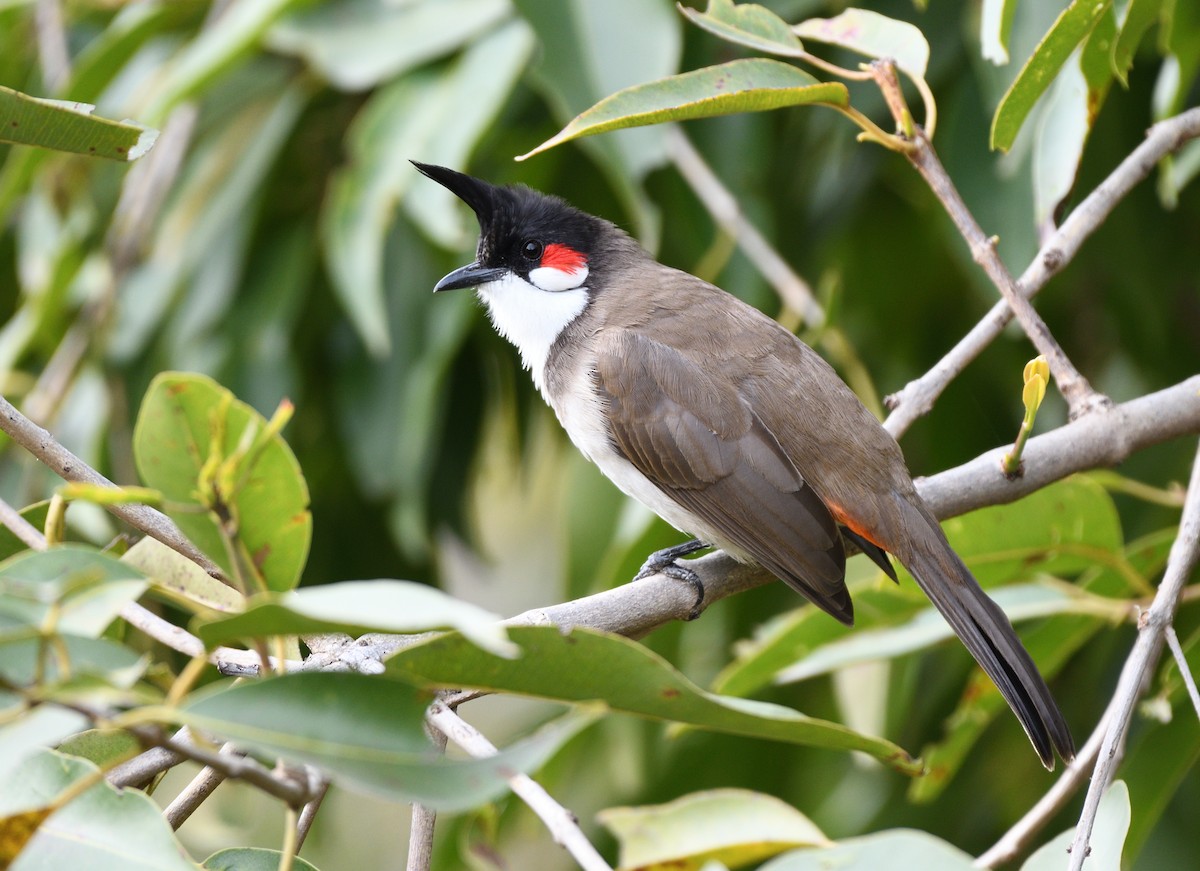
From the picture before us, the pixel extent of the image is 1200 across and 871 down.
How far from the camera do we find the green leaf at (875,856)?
39.9 inches

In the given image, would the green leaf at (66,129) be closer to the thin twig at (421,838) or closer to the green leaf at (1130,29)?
the thin twig at (421,838)

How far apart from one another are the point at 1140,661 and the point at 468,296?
70.3 inches

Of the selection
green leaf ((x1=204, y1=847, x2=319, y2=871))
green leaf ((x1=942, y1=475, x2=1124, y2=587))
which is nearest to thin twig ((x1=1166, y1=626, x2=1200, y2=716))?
green leaf ((x1=942, y1=475, x2=1124, y2=587))

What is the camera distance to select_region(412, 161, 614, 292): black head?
2.70m

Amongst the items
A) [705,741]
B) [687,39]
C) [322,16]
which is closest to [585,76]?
[687,39]

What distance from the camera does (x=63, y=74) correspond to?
9.84 feet

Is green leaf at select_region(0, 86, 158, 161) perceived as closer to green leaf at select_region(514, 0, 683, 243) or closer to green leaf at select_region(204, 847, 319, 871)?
green leaf at select_region(204, 847, 319, 871)

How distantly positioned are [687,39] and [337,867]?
4166 millimetres

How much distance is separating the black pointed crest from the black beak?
108mm

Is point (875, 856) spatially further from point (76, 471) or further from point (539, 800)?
point (76, 471)

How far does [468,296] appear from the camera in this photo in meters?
2.86

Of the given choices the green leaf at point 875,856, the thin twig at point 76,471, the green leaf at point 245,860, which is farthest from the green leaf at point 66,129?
the green leaf at point 875,856

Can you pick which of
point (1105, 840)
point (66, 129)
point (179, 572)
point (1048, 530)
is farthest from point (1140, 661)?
point (66, 129)

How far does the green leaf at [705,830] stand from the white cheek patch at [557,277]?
5.41 feet
